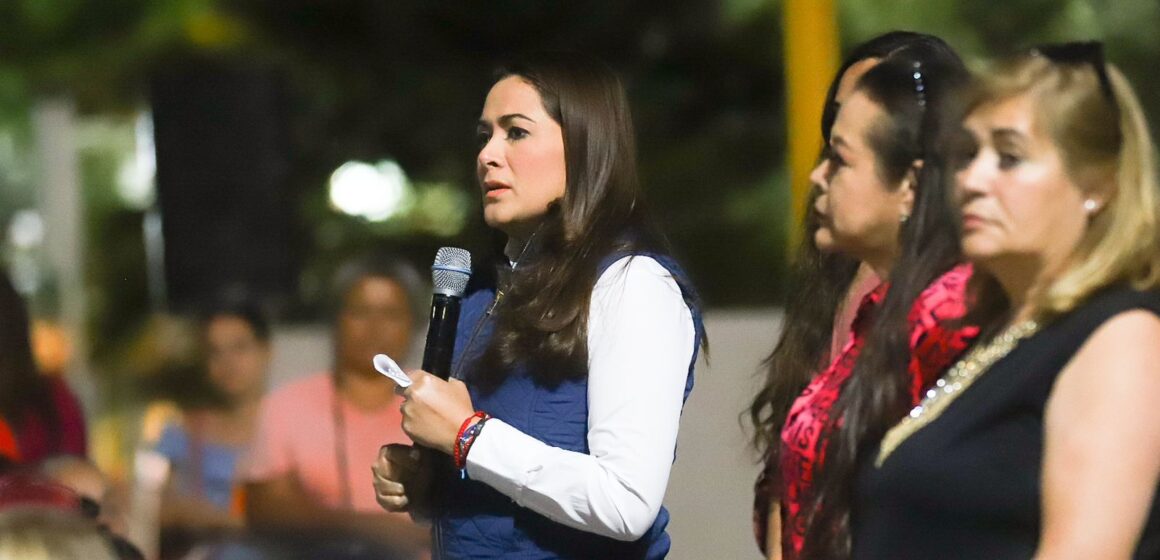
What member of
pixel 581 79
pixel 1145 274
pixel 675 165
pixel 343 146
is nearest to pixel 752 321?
pixel 581 79

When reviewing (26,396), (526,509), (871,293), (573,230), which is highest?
(573,230)

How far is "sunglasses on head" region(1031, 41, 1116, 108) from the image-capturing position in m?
2.19

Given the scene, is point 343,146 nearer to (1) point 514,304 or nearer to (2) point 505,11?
(2) point 505,11

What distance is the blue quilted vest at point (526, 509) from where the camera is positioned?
8.96 ft

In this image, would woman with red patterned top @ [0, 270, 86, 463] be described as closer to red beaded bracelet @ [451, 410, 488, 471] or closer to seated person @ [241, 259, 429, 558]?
seated person @ [241, 259, 429, 558]

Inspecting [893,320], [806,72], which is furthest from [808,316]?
[806,72]

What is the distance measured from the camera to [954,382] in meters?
2.30

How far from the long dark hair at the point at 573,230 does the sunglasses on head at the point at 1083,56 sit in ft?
2.67

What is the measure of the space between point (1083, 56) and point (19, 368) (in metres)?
3.45

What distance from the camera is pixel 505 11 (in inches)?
443

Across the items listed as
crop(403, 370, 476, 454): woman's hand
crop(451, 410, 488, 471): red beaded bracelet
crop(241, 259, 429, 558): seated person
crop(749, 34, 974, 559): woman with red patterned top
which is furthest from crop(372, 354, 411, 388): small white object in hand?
crop(241, 259, 429, 558): seated person

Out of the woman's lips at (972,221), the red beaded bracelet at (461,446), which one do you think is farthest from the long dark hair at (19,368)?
the woman's lips at (972,221)

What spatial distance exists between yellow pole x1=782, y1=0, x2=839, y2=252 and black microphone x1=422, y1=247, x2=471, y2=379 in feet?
8.07

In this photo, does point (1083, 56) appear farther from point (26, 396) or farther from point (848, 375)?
point (26, 396)
